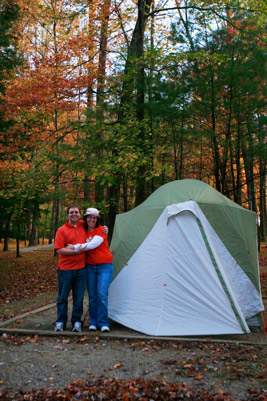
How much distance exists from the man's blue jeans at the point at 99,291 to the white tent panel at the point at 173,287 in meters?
0.33

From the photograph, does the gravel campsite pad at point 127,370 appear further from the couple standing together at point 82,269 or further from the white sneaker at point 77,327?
the couple standing together at point 82,269

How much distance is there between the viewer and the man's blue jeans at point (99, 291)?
5.35m

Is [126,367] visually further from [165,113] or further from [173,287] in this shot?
[165,113]

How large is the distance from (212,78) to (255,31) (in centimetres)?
185

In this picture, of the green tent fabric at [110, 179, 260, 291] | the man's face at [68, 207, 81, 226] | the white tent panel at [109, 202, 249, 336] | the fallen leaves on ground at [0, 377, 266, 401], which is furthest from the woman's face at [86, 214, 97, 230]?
the fallen leaves on ground at [0, 377, 266, 401]

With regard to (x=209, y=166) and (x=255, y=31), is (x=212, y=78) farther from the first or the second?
(x=209, y=166)

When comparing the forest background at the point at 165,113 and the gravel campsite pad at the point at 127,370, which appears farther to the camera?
the forest background at the point at 165,113

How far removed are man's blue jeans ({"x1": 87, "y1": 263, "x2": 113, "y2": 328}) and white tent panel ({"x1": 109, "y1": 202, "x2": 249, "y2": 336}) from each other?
33cm

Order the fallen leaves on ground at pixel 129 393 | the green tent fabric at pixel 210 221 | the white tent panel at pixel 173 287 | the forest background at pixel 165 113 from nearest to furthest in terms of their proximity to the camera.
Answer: the fallen leaves on ground at pixel 129 393
the white tent panel at pixel 173 287
the green tent fabric at pixel 210 221
the forest background at pixel 165 113

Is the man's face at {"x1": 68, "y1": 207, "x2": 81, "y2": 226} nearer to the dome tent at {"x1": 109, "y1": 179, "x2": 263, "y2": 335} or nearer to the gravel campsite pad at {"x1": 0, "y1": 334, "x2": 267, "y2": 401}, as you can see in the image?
the dome tent at {"x1": 109, "y1": 179, "x2": 263, "y2": 335}

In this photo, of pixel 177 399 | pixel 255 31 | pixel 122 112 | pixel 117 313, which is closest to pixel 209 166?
pixel 122 112

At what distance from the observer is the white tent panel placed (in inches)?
198

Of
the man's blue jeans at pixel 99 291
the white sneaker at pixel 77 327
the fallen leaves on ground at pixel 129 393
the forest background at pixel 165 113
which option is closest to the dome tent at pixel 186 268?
the man's blue jeans at pixel 99 291

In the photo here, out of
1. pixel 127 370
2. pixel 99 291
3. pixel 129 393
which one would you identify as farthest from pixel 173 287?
pixel 129 393
